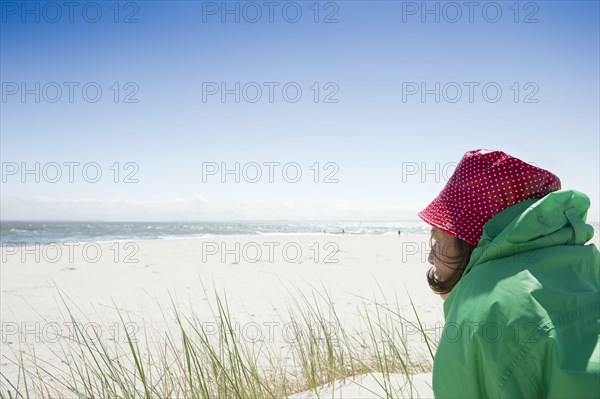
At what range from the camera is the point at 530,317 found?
0.95 m

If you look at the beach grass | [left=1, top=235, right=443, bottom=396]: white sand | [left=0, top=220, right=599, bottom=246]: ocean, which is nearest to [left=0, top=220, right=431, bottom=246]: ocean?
[left=0, top=220, right=599, bottom=246]: ocean

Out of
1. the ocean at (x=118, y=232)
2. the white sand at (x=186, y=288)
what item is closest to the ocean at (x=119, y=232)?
the ocean at (x=118, y=232)

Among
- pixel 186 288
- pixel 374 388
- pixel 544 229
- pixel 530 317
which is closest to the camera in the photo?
pixel 530 317

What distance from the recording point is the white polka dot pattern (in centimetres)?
137

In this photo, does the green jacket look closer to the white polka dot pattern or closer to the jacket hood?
the jacket hood

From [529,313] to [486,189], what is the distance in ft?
1.72

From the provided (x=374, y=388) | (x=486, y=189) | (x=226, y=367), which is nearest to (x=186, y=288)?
(x=226, y=367)

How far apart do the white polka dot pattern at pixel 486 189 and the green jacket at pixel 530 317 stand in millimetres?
211

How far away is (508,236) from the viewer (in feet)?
3.62

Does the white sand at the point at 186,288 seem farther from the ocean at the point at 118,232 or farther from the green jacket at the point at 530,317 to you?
the ocean at the point at 118,232

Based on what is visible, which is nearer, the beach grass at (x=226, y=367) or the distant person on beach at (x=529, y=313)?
the distant person on beach at (x=529, y=313)

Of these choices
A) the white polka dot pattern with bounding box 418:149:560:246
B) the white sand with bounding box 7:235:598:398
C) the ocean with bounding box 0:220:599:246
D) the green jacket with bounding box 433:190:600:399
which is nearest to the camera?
the green jacket with bounding box 433:190:600:399

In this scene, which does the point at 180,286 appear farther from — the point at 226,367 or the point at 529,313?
the point at 529,313

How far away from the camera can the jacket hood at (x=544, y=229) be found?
1098mm
